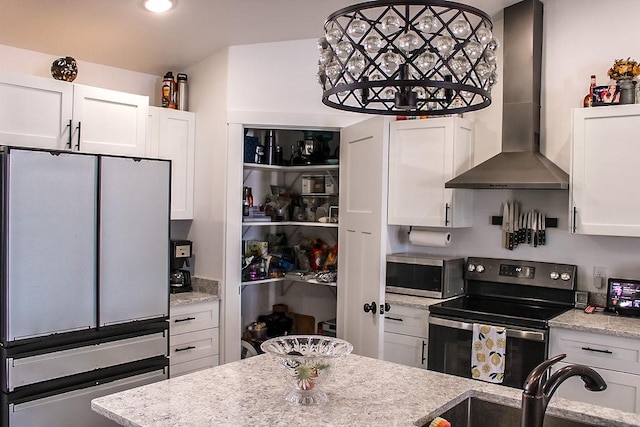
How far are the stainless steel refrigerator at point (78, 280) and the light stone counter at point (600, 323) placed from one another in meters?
2.23

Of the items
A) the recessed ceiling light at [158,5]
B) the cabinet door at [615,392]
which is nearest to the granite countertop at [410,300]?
the cabinet door at [615,392]

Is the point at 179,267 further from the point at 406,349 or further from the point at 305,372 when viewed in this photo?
the point at 305,372

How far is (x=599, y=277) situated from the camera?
336 cm

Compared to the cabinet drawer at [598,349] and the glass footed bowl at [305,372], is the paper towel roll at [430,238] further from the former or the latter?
the glass footed bowl at [305,372]

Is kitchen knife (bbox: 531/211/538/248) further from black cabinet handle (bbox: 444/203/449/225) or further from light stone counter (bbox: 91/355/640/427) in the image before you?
light stone counter (bbox: 91/355/640/427)

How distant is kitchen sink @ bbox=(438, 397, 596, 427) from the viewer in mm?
1790

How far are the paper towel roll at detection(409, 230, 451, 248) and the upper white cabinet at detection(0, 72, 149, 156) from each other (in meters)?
1.90

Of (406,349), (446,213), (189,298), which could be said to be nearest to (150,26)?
(189,298)

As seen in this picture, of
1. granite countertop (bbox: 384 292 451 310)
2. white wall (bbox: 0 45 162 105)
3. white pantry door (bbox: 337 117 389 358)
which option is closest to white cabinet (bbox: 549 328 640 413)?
granite countertop (bbox: 384 292 451 310)

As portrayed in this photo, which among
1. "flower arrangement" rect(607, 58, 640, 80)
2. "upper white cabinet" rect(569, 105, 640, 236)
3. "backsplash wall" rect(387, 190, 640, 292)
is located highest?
"flower arrangement" rect(607, 58, 640, 80)

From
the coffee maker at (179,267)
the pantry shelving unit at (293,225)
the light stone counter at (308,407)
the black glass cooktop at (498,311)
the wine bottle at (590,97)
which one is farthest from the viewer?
the pantry shelving unit at (293,225)

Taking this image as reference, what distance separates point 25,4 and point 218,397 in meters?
2.38

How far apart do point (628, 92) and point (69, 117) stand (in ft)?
10.4

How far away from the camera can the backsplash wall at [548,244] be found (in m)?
3.31
